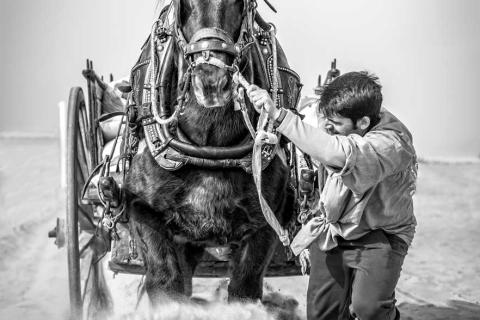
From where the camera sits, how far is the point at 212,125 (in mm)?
2266

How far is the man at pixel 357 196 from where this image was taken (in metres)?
1.70

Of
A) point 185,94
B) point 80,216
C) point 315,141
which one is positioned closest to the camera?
point 315,141

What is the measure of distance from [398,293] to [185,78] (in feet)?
10.4

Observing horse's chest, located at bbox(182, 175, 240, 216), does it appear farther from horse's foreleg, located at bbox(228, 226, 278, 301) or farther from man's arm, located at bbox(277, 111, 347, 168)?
man's arm, located at bbox(277, 111, 347, 168)

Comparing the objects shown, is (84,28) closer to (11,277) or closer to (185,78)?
(11,277)

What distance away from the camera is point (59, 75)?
36.0ft

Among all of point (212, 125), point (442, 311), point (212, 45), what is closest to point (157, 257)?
point (212, 125)

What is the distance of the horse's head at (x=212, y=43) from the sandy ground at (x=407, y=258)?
2.17m

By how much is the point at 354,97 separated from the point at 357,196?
1.00 feet

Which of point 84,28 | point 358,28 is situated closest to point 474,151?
point 358,28

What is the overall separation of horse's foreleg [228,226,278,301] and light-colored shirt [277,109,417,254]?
43 cm

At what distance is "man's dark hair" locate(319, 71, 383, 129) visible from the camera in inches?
71.0

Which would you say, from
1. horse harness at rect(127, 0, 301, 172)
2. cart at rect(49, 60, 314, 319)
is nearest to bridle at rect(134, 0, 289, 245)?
horse harness at rect(127, 0, 301, 172)

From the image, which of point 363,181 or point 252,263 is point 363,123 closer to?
point 363,181
